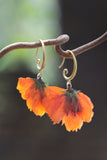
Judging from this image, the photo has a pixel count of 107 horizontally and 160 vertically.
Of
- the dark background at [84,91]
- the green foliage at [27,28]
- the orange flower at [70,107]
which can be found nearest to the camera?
the orange flower at [70,107]

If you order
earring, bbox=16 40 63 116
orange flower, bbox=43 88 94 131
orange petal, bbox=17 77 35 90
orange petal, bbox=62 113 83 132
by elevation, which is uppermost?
orange petal, bbox=17 77 35 90

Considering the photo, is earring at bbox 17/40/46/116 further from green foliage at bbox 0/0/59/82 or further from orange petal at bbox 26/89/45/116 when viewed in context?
green foliage at bbox 0/0/59/82

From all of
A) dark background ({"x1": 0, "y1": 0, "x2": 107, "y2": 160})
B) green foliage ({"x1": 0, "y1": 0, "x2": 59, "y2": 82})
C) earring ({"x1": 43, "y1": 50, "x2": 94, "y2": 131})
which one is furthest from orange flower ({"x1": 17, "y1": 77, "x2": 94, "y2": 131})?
green foliage ({"x1": 0, "y1": 0, "x2": 59, "y2": 82})

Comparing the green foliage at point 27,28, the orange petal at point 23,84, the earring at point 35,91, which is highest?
the green foliage at point 27,28

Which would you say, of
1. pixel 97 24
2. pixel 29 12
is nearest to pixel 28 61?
pixel 29 12

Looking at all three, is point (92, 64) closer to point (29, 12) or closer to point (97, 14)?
point (97, 14)

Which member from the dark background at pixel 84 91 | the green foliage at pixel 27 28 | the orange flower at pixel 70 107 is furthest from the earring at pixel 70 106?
the green foliage at pixel 27 28

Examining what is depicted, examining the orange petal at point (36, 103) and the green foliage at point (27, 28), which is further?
the green foliage at point (27, 28)

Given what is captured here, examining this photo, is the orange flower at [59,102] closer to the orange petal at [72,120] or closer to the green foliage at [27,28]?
the orange petal at [72,120]

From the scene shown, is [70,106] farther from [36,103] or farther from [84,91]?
[84,91]
